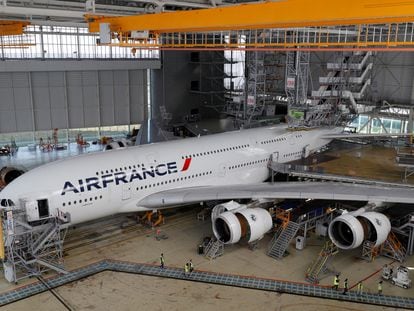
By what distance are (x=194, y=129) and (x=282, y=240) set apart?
2482cm

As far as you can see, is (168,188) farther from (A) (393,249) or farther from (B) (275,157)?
(A) (393,249)

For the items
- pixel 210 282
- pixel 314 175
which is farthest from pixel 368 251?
pixel 210 282

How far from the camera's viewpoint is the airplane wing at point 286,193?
62.8 feet

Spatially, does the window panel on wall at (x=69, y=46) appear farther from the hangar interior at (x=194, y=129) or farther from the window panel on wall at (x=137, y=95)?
the window panel on wall at (x=137, y=95)

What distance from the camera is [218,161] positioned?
2350 centimetres

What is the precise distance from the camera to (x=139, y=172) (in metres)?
20.5

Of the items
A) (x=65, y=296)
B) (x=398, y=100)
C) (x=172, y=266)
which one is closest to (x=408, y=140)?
(x=398, y=100)

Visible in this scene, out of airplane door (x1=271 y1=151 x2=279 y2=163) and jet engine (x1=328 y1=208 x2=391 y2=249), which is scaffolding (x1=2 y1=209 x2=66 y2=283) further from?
airplane door (x1=271 y1=151 x2=279 y2=163)

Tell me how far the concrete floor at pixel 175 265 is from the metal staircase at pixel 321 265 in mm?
261

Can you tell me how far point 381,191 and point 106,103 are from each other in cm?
3200

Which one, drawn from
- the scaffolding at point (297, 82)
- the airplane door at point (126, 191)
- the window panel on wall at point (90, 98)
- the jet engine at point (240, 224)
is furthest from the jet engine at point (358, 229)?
the window panel on wall at point (90, 98)

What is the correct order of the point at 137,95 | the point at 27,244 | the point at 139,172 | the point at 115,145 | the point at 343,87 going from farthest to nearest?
the point at 137,95 → the point at 343,87 → the point at 115,145 → the point at 139,172 → the point at 27,244

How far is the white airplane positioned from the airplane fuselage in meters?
0.04

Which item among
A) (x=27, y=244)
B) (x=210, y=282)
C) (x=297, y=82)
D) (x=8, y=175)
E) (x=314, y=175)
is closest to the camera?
(x=210, y=282)
